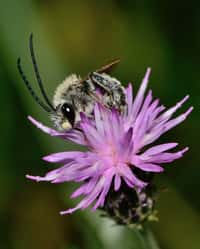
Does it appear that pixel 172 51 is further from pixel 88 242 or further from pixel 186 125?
pixel 88 242

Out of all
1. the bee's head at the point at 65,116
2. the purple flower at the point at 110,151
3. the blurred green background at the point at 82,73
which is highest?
the blurred green background at the point at 82,73

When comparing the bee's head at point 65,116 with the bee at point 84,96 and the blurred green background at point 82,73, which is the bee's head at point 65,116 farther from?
the blurred green background at point 82,73

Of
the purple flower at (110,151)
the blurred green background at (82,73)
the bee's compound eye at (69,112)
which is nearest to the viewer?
the purple flower at (110,151)

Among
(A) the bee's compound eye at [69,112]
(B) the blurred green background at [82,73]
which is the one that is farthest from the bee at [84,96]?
(B) the blurred green background at [82,73]

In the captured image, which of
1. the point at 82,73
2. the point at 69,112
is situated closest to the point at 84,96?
the point at 69,112

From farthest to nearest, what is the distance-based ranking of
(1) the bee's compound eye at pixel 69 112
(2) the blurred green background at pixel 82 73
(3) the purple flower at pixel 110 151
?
(2) the blurred green background at pixel 82 73 < (1) the bee's compound eye at pixel 69 112 < (3) the purple flower at pixel 110 151

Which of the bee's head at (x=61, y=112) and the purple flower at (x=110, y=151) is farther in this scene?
the bee's head at (x=61, y=112)

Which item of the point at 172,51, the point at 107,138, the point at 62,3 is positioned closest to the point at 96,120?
the point at 107,138
